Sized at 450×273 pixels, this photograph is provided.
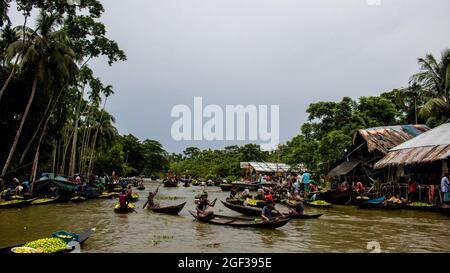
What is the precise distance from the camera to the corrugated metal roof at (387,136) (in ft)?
76.0

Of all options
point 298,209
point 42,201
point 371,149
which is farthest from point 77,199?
point 371,149

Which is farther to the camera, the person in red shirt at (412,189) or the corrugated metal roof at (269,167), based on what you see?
the corrugated metal roof at (269,167)

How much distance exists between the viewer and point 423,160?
57.7 ft

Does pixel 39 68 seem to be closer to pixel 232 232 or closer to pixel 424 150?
pixel 232 232

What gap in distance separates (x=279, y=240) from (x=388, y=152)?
13208 millimetres

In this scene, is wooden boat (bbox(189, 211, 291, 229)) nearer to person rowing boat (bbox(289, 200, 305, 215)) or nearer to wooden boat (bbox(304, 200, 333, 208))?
person rowing boat (bbox(289, 200, 305, 215))

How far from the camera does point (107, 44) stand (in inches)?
1069

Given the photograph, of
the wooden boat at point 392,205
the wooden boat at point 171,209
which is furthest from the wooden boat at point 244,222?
the wooden boat at point 392,205

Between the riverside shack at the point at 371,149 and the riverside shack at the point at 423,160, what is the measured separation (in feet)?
5.35

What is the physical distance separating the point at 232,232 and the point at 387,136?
1588 centimetres

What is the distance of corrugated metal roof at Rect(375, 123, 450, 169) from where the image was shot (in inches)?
681

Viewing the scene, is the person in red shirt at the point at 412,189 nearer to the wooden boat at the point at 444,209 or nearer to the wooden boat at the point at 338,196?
the wooden boat at the point at 444,209
